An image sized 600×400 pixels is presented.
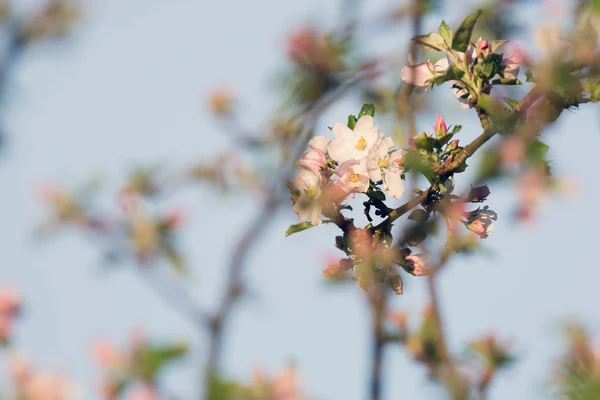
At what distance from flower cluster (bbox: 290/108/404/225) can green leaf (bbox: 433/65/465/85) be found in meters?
0.11

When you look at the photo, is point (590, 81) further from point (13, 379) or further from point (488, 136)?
point (13, 379)

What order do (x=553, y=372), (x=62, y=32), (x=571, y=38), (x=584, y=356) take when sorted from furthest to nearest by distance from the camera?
(x=62, y=32), (x=584, y=356), (x=553, y=372), (x=571, y=38)

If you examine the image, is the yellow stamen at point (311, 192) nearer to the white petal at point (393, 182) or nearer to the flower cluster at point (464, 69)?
the white petal at point (393, 182)

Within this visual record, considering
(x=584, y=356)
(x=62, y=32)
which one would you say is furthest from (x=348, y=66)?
(x=62, y=32)

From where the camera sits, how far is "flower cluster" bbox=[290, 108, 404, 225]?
105 centimetres

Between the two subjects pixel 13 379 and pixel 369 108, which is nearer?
pixel 369 108

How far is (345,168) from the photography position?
1.07m

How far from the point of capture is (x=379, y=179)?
1042 mm

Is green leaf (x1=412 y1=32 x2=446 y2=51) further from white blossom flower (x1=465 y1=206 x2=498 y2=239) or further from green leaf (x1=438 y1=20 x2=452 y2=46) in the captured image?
white blossom flower (x1=465 y1=206 x2=498 y2=239)

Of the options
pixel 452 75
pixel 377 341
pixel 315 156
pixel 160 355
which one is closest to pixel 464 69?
pixel 452 75

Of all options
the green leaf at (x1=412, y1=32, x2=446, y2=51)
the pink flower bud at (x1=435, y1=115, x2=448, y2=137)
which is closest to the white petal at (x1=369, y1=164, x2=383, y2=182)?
the pink flower bud at (x1=435, y1=115, x2=448, y2=137)

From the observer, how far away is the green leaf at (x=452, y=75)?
110 cm

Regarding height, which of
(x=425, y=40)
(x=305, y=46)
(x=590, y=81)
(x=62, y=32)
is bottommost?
(x=590, y=81)

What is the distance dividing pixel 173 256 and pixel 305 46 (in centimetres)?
→ 146
